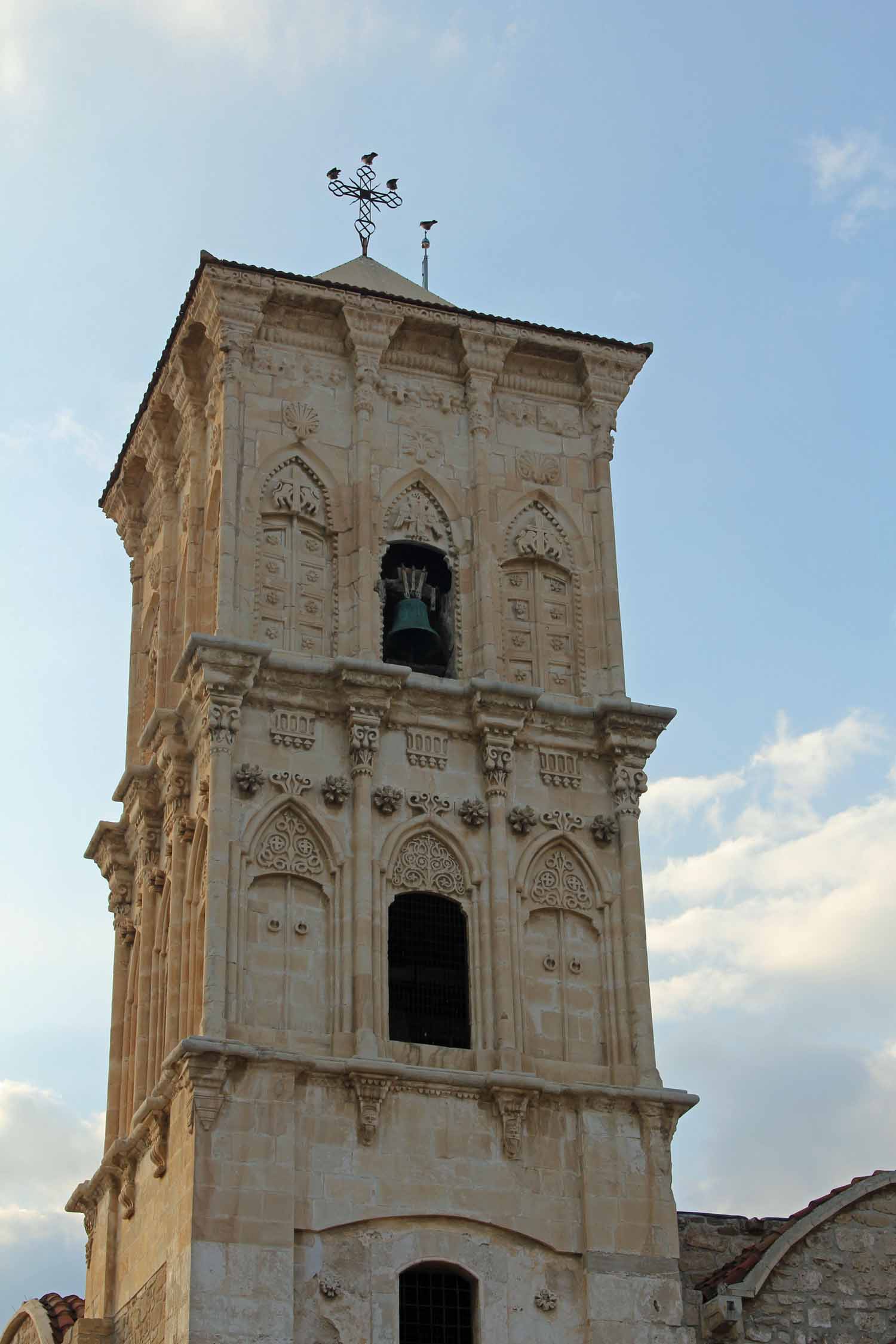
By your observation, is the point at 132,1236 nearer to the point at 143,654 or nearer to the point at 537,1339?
the point at 537,1339

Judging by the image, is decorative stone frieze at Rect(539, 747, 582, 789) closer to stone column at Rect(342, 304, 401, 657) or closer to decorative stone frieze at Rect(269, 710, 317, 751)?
stone column at Rect(342, 304, 401, 657)

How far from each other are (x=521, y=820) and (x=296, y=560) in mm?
4308

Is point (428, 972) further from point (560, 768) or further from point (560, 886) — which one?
point (560, 768)

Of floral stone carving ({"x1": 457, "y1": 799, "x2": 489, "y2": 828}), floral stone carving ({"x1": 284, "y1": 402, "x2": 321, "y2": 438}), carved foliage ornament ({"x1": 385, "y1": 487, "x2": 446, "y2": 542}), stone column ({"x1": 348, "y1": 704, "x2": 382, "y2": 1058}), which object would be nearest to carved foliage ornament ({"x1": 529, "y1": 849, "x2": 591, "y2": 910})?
floral stone carving ({"x1": 457, "y1": 799, "x2": 489, "y2": 828})

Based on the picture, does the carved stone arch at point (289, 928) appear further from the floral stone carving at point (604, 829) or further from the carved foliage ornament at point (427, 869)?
the floral stone carving at point (604, 829)

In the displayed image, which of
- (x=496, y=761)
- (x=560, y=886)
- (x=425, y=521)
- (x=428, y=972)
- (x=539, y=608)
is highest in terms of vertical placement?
(x=425, y=521)

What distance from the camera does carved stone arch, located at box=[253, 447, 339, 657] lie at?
26.4 m

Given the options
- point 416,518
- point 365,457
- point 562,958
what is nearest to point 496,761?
point 562,958

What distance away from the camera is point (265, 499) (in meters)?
27.2

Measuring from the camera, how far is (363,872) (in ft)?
80.8

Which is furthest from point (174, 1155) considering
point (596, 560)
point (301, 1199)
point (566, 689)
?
point (596, 560)

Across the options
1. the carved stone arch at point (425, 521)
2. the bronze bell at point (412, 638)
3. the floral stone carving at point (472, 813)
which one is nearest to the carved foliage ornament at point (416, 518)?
the carved stone arch at point (425, 521)

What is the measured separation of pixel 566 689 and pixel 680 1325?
309 inches

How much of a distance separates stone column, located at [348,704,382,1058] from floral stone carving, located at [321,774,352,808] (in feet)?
0.42
